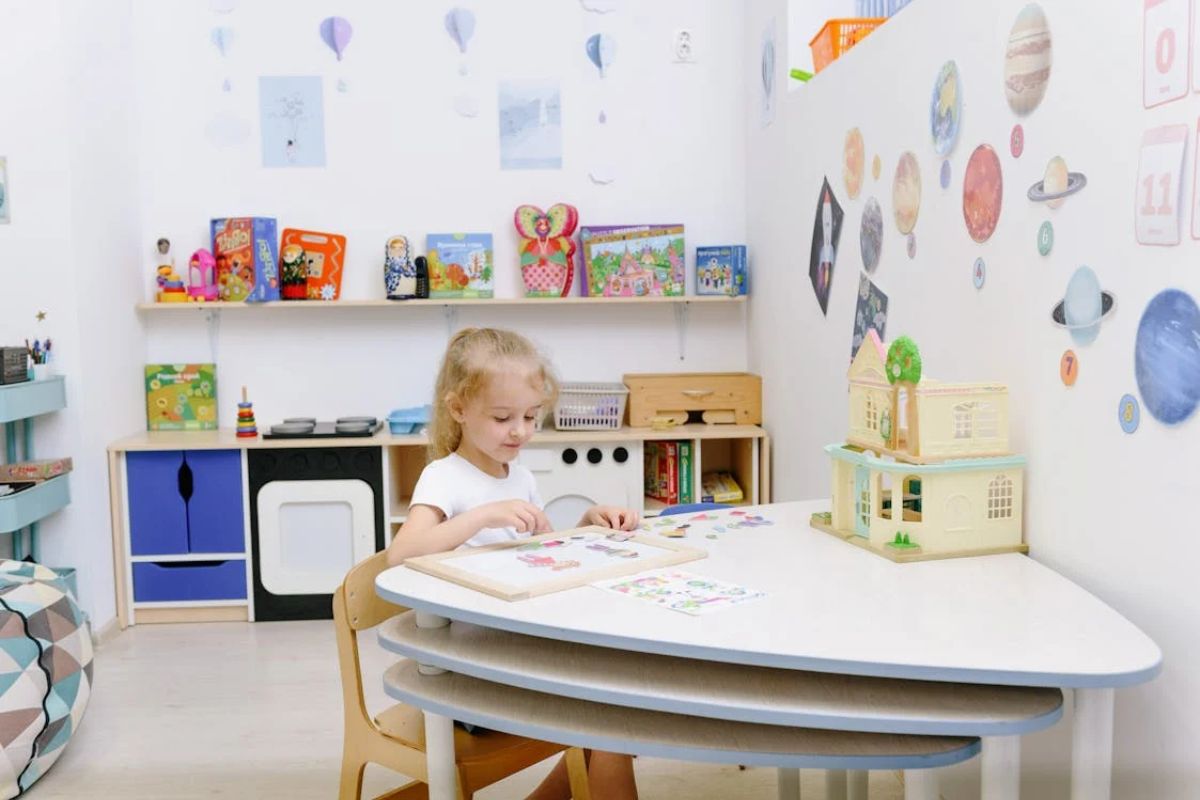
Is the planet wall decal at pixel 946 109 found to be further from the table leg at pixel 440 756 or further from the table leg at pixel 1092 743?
the table leg at pixel 440 756

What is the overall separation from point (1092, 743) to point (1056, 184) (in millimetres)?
877

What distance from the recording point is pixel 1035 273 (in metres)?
1.82

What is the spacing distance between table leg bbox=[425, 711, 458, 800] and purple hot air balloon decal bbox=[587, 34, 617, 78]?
3.04m

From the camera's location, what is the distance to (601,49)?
4.10 meters

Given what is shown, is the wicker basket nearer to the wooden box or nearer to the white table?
the wooden box

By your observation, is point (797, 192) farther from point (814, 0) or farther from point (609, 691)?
point (609, 691)

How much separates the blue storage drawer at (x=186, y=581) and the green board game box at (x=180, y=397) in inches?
21.6

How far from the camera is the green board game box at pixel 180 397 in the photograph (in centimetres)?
404

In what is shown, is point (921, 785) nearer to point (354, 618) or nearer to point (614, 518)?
point (614, 518)

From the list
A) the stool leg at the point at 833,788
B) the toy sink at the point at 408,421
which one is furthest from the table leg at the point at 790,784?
the toy sink at the point at 408,421

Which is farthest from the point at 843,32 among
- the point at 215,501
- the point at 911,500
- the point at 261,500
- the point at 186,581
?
the point at 186,581

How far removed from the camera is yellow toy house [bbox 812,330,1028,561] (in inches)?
68.4

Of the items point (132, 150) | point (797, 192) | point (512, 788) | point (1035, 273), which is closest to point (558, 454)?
point (797, 192)

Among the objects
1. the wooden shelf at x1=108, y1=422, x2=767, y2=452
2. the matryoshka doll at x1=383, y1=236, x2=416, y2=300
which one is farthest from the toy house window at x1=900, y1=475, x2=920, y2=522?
the matryoshka doll at x1=383, y1=236, x2=416, y2=300
